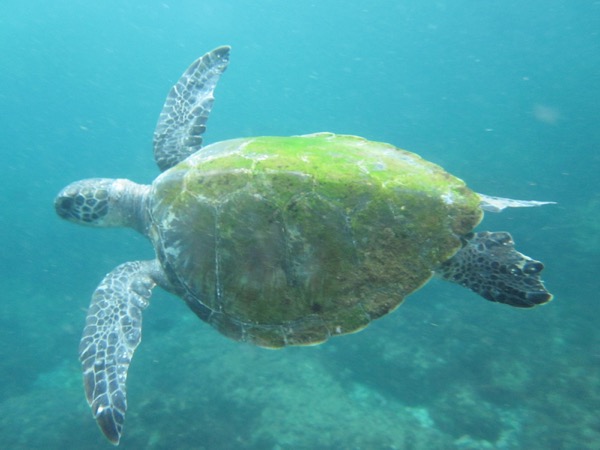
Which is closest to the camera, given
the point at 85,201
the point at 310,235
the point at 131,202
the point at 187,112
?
the point at 310,235

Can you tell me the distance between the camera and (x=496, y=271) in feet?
11.4

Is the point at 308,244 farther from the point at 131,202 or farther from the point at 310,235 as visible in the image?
the point at 131,202

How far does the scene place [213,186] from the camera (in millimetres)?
3803

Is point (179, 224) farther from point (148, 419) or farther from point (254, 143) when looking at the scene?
point (148, 419)

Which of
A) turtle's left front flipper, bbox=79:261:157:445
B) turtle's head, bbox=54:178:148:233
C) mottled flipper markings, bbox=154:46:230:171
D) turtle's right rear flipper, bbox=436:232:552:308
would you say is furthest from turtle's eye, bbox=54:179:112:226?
turtle's right rear flipper, bbox=436:232:552:308

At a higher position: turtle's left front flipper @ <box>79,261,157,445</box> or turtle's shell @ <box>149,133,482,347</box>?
turtle's shell @ <box>149,133,482,347</box>

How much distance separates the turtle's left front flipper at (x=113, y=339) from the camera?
3730mm

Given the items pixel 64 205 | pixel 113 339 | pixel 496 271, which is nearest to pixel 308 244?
pixel 496 271

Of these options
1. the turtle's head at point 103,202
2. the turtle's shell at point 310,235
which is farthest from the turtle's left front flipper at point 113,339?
the turtle's shell at point 310,235

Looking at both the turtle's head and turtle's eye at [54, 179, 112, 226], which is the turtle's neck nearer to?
the turtle's head

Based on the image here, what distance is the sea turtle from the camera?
334 cm

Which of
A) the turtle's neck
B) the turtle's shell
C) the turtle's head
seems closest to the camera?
the turtle's shell

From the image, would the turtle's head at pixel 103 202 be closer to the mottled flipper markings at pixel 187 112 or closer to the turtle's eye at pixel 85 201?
the turtle's eye at pixel 85 201

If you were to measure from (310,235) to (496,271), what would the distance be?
1766 millimetres
